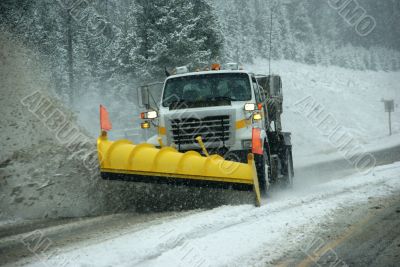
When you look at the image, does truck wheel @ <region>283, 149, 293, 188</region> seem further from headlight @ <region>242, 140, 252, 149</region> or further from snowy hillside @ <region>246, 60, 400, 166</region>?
snowy hillside @ <region>246, 60, 400, 166</region>

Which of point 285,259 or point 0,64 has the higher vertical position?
point 0,64

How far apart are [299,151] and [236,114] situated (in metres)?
20.7

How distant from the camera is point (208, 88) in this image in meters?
9.34

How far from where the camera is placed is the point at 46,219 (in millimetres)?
7953

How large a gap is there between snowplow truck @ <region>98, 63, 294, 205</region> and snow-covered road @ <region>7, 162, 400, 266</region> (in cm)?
63

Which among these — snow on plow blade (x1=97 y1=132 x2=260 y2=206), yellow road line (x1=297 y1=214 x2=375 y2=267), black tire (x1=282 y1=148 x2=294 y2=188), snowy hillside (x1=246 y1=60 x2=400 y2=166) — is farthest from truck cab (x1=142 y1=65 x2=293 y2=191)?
snowy hillside (x1=246 y1=60 x2=400 y2=166)

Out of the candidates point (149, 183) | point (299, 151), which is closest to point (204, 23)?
point (299, 151)

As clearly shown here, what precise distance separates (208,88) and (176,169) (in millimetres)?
2402

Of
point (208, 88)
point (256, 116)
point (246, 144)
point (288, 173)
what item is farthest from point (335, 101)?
point (246, 144)

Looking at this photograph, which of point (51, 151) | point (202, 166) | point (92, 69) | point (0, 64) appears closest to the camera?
point (202, 166)

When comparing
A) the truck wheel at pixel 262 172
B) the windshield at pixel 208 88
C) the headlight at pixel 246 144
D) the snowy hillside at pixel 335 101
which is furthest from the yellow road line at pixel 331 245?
the snowy hillside at pixel 335 101

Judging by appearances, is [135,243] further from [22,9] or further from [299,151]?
[299,151]

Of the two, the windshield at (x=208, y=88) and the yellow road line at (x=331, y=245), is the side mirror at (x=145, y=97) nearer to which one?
the windshield at (x=208, y=88)

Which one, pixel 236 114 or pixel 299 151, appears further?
pixel 299 151
